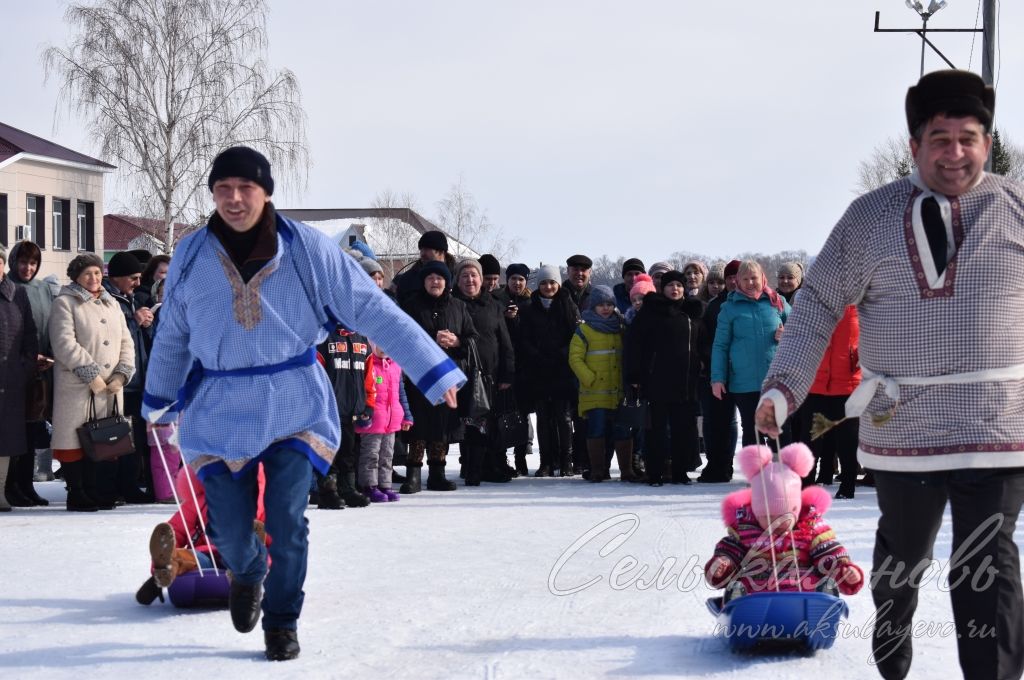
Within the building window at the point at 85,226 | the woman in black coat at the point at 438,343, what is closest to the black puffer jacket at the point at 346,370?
the woman in black coat at the point at 438,343

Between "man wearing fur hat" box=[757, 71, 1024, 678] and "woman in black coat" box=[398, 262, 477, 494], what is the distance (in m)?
7.01

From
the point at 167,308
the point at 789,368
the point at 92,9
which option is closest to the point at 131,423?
the point at 167,308

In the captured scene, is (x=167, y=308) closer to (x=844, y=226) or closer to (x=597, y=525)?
(x=844, y=226)

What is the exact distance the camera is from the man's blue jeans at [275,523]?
5203mm

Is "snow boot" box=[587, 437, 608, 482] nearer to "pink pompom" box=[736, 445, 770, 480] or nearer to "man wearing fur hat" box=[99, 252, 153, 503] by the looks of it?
"man wearing fur hat" box=[99, 252, 153, 503]

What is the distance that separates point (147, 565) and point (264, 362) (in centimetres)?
284

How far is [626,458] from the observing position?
12086mm

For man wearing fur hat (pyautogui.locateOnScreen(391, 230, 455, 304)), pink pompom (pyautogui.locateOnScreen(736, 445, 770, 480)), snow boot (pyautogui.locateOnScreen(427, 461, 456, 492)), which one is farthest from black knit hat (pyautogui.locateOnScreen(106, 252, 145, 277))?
pink pompom (pyautogui.locateOnScreen(736, 445, 770, 480))

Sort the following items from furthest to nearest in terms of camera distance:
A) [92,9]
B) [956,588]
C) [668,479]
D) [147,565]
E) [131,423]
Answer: [92,9] → [668,479] → [131,423] → [147,565] → [956,588]

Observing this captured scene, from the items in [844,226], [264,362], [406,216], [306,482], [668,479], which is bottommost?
[668,479]

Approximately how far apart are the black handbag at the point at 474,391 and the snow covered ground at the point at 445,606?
1660 millimetres

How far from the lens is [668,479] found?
39.1 feet

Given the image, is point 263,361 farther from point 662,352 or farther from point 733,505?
point 662,352

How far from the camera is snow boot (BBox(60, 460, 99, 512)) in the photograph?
33.0 ft
